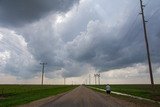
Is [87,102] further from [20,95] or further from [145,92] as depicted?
[145,92]

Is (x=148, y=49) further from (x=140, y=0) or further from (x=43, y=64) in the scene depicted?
(x=43, y=64)

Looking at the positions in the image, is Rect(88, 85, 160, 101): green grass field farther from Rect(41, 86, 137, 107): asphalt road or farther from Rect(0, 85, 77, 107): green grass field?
Rect(0, 85, 77, 107): green grass field

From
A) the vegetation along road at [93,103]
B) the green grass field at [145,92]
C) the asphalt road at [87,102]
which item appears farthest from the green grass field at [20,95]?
the green grass field at [145,92]

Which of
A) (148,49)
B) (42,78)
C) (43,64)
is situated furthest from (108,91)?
(43,64)

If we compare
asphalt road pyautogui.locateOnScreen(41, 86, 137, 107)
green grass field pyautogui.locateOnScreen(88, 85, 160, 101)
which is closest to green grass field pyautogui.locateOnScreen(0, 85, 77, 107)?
asphalt road pyautogui.locateOnScreen(41, 86, 137, 107)

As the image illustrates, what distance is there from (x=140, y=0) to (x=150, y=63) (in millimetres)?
11331

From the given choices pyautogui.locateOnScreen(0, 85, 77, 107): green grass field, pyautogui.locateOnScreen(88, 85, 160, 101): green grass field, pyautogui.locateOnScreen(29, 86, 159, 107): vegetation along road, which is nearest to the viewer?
pyautogui.locateOnScreen(29, 86, 159, 107): vegetation along road

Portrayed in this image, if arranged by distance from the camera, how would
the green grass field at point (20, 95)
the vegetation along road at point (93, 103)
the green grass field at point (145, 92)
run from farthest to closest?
1. the green grass field at point (145, 92)
2. the green grass field at point (20, 95)
3. the vegetation along road at point (93, 103)

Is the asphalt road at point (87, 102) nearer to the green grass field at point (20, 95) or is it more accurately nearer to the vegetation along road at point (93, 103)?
the vegetation along road at point (93, 103)

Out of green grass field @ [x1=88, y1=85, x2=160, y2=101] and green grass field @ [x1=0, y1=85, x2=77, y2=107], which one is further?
green grass field @ [x1=88, y1=85, x2=160, y2=101]

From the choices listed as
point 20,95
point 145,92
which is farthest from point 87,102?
point 145,92

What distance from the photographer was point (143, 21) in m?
40.8

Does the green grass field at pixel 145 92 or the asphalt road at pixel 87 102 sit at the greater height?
the green grass field at pixel 145 92

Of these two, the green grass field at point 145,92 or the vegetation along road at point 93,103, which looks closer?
the vegetation along road at point 93,103
